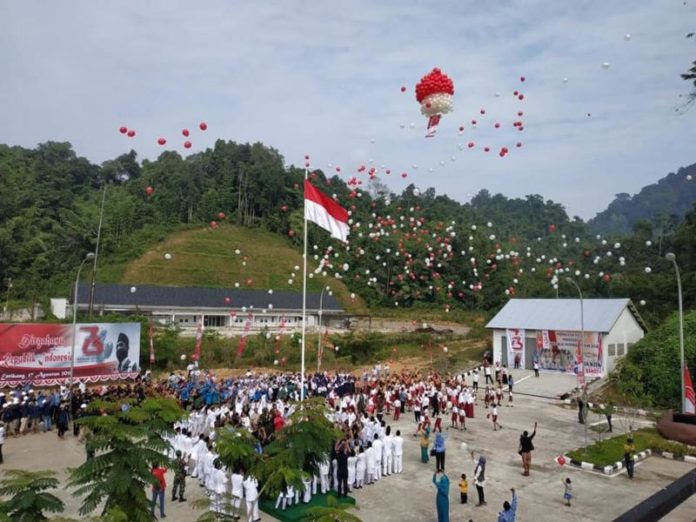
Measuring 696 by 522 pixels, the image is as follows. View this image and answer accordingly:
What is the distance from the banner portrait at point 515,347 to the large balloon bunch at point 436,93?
21.2 m

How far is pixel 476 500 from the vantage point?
11812 millimetres

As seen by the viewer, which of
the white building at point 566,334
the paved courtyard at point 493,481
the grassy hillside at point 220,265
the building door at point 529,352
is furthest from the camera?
the grassy hillside at point 220,265

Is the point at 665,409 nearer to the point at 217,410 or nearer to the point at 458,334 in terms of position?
the point at 217,410

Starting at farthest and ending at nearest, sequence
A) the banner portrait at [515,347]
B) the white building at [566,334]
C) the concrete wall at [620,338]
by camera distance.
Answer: the banner portrait at [515,347] → the white building at [566,334] → the concrete wall at [620,338]

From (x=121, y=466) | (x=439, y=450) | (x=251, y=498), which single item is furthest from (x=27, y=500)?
(x=439, y=450)

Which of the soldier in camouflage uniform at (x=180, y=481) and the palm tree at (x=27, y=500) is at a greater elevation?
the palm tree at (x=27, y=500)

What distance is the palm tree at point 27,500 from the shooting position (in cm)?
496

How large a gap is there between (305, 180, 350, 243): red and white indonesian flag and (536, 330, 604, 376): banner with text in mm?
20167

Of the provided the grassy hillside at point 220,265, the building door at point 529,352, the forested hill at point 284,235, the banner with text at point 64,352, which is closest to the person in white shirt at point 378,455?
the banner with text at point 64,352

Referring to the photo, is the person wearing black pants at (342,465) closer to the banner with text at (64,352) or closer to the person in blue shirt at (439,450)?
the person in blue shirt at (439,450)

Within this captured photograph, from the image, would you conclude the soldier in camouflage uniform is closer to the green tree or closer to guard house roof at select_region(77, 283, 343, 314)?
the green tree

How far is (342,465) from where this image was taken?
1179cm

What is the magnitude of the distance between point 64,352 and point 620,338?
30.0 metres

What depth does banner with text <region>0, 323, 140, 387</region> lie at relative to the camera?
22203 millimetres
